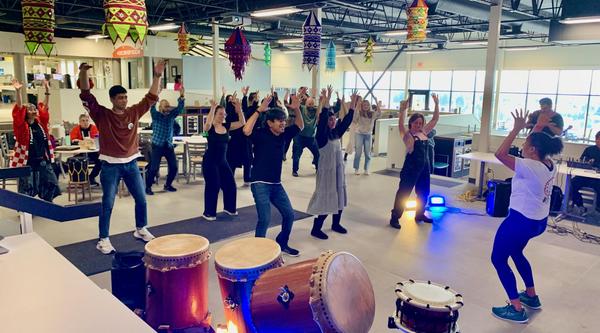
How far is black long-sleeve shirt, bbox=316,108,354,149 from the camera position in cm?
516

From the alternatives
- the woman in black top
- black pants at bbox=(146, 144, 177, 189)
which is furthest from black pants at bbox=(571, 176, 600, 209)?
black pants at bbox=(146, 144, 177, 189)

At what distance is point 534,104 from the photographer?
1914cm

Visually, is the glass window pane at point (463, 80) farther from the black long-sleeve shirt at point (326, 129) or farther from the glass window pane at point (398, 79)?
the black long-sleeve shirt at point (326, 129)

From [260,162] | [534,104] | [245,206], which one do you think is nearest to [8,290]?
[260,162]

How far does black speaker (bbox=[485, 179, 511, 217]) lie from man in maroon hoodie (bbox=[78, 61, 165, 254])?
4685 millimetres

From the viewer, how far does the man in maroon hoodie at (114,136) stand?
4.59 metres

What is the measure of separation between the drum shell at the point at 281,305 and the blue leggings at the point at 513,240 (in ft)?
6.29

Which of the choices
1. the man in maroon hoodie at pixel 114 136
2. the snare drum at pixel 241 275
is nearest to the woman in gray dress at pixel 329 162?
the man in maroon hoodie at pixel 114 136

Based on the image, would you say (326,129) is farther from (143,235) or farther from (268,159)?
(143,235)

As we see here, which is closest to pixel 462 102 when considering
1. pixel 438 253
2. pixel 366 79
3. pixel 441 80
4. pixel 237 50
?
pixel 441 80

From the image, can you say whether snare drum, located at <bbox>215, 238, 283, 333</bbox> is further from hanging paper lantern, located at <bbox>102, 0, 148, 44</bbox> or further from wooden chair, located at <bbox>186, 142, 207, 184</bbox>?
wooden chair, located at <bbox>186, 142, 207, 184</bbox>

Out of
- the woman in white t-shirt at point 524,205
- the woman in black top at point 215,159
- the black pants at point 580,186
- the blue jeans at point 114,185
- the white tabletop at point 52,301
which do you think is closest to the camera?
the white tabletop at point 52,301

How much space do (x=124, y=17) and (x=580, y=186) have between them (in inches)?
269

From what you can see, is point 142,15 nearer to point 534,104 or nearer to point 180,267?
point 180,267
